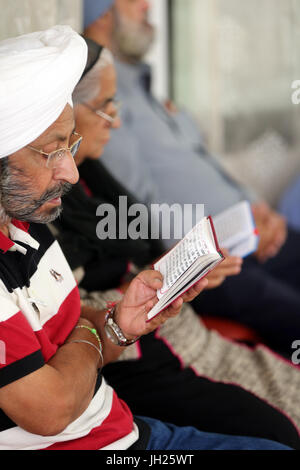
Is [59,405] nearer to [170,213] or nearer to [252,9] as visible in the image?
[170,213]

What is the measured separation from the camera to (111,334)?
3.88ft

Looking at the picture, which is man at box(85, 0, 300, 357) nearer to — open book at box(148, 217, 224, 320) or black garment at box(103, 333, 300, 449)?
black garment at box(103, 333, 300, 449)

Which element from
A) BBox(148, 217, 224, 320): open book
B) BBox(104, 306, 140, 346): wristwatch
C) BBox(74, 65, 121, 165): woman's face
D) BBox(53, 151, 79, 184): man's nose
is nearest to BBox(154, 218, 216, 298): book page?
BBox(148, 217, 224, 320): open book

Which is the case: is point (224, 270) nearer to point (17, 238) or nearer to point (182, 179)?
point (17, 238)

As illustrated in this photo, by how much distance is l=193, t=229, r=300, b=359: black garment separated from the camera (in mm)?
2076

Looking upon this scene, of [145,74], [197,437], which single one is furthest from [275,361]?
[145,74]

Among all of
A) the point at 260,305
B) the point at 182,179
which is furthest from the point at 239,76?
the point at 260,305

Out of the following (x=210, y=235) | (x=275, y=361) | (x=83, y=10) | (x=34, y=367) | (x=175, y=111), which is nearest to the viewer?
(x=34, y=367)

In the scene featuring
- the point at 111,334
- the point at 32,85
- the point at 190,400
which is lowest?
the point at 190,400

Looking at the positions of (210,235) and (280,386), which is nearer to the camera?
(210,235)

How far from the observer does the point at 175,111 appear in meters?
2.89

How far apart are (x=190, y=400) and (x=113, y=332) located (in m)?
0.38

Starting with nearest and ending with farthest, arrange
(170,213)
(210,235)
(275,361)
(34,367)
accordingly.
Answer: (34,367), (210,235), (275,361), (170,213)

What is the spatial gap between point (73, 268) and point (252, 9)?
7.67ft
